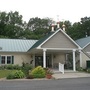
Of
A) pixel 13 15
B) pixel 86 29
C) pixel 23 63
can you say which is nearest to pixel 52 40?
pixel 23 63

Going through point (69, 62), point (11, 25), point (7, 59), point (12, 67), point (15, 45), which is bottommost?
point (12, 67)

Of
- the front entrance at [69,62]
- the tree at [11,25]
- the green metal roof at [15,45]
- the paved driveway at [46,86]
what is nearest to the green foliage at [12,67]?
the green metal roof at [15,45]

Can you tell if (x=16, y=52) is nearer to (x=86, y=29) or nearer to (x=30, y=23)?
(x=86, y=29)

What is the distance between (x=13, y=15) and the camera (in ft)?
240

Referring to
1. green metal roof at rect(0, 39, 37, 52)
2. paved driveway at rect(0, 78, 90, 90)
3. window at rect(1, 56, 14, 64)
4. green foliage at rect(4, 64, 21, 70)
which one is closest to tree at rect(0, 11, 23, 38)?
green metal roof at rect(0, 39, 37, 52)

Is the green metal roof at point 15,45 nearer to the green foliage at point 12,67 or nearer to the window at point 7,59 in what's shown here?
the window at point 7,59

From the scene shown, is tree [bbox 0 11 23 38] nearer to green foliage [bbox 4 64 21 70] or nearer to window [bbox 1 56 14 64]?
window [bbox 1 56 14 64]

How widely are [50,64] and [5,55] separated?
808 cm

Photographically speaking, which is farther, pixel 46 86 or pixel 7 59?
pixel 7 59

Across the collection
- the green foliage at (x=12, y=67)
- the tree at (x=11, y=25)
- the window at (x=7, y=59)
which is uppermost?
the tree at (x=11, y=25)

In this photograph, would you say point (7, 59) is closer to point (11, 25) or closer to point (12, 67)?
point (12, 67)

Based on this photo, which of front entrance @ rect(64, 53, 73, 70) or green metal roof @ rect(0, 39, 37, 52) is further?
front entrance @ rect(64, 53, 73, 70)

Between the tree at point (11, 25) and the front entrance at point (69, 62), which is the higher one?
the tree at point (11, 25)

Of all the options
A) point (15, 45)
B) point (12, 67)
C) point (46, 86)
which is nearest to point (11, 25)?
point (15, 45)
